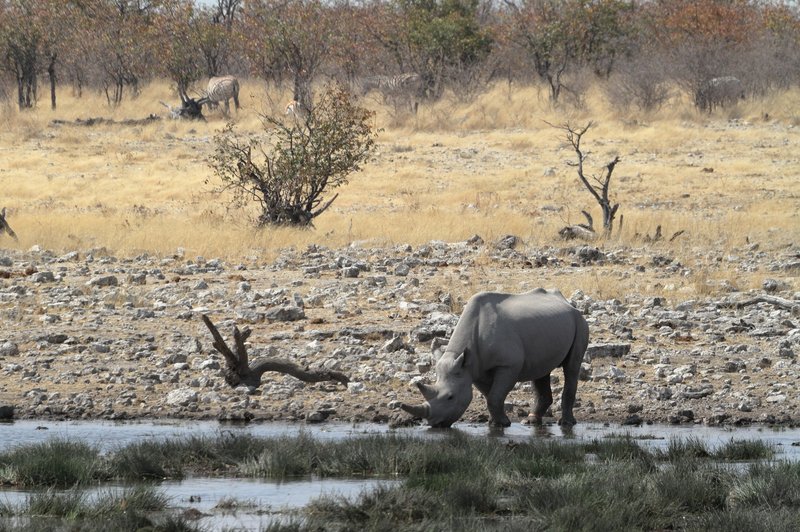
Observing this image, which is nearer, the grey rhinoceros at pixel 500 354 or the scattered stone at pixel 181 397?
the grey rhinoceros at pixel 500 354

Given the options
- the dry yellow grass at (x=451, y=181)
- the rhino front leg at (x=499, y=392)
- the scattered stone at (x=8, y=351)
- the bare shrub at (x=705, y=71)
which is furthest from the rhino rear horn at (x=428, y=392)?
the bare shrub at (x=705, y=71)

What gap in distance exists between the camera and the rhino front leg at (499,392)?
439 inches

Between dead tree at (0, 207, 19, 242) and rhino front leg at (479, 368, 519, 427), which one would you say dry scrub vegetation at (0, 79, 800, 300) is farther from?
rhino front leg at (479, 368, 519, 427)

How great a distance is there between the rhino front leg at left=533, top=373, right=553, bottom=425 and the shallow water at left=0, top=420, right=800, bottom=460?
0.22 m

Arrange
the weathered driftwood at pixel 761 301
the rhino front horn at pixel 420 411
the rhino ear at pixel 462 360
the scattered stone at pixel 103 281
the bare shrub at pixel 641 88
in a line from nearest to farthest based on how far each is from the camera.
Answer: the rhino front horn at pixel 420 411 → the rhino ear at pixel 462 360 → the weathered driftwood at pixel 761 301 → the scattered stone at pixel 103 281 → the bare shrub at pixel 641 88

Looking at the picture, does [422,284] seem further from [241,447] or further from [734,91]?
[734,91]

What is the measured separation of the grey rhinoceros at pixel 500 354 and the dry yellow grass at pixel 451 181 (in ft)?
34.8

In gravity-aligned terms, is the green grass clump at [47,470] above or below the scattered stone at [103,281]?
above

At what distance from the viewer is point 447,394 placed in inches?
429

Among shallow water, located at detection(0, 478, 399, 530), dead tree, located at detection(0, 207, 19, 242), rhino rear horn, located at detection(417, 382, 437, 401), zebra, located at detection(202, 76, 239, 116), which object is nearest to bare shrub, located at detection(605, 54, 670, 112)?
zebra, located at detection(202, 76, 239, 116)

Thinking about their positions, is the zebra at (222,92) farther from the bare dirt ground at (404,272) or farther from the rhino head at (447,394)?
the rhino head at (447,394)

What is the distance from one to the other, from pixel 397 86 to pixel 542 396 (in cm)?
3562

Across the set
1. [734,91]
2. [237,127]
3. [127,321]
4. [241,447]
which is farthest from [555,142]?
[241,447]

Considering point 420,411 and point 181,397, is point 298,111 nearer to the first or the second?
point 181,397
